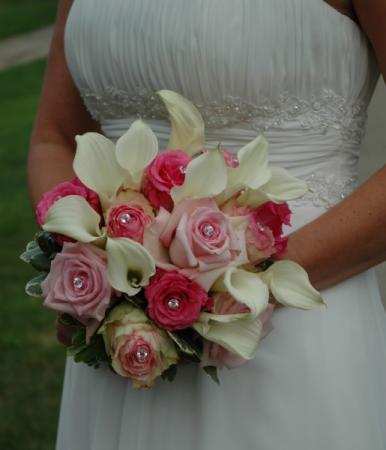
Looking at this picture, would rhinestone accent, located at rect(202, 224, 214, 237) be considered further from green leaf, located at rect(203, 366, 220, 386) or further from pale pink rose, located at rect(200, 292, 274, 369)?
green leaf, located at rect(203, 366, 220, 386)

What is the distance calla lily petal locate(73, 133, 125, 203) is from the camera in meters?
2.11

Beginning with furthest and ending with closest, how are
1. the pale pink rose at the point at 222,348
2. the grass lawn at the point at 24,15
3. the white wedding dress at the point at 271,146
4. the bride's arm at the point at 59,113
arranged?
the grass lawn at the point at 24,15, the bride's arm at the point at 59,113, the white wedding dress at the point at 271,146, the pale pink rose at the point at 222,348

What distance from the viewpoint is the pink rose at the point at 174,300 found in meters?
2.03

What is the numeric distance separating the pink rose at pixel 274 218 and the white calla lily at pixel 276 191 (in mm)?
16

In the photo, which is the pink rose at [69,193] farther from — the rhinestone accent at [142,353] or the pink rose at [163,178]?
the rhinestone accent at [142,353]

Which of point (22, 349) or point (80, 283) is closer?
point (80, 283)

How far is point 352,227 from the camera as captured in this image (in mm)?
2260

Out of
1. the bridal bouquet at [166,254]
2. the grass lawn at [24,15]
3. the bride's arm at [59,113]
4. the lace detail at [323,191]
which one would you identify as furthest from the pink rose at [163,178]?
the grass lawn at [24,15]

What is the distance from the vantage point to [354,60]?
7.82 feet

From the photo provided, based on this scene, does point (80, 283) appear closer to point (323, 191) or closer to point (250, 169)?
point (250, 169)

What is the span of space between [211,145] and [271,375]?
1.69 feet

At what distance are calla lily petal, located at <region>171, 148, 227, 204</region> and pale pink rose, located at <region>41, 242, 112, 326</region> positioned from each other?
0.19 meters

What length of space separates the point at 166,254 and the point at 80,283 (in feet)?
0.54

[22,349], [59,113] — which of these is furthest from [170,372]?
[22,349]
